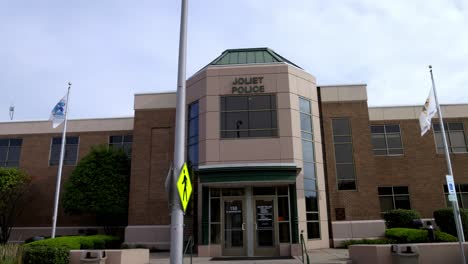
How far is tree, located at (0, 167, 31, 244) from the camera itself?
25.6m

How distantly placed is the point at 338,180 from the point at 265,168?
6156 millimetres

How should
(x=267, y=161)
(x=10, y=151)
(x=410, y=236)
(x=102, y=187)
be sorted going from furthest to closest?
(x=10, y=151)
(x=102, y=187)
(x=267, y=161)
(x=410, y=236)

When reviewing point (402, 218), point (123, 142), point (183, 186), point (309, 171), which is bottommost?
point (402, 218)

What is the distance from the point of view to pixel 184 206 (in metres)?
7.90

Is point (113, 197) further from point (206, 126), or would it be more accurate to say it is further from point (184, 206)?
point (184, 206)

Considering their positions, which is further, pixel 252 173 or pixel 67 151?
pixel 67 151

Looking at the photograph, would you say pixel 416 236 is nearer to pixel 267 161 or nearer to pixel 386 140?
pixel 267 161

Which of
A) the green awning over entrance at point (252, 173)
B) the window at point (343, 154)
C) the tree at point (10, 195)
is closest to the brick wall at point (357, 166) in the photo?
the window at point (343, 154)

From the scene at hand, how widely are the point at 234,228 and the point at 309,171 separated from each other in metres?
5.07

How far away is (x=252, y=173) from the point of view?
714 inches

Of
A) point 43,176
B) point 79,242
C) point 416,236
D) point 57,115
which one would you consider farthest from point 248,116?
point 43,176

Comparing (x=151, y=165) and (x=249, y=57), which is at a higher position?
(x=249, y=57)

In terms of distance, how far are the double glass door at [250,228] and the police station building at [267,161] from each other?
0.05m

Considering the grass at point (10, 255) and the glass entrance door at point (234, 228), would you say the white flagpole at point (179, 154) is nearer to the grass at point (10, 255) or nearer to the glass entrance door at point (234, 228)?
the grass at point (10, 255)
